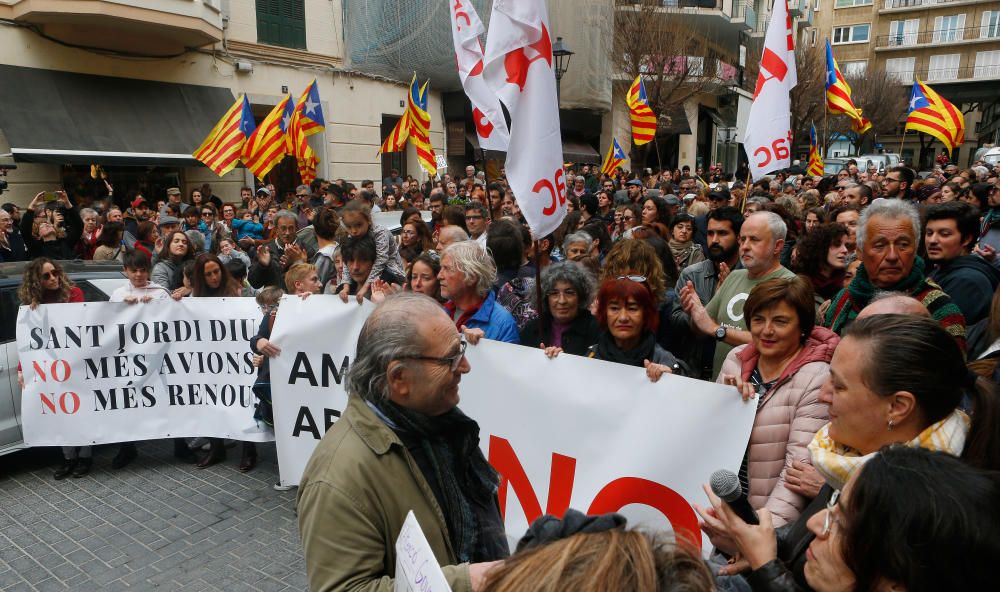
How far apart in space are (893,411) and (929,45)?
2613 inches

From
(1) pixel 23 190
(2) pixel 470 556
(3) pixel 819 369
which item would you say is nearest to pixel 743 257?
(3) pixel 819 369

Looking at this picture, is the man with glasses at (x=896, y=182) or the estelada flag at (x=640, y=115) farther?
the estelada flag at (x=640, y=115)

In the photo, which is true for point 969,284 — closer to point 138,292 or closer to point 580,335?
point 580,335

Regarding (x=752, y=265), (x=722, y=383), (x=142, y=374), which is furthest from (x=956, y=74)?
(x=142, y=374)

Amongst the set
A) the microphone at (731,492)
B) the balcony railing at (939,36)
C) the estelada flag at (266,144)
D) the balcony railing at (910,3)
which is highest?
the balcony railing at (910,3)

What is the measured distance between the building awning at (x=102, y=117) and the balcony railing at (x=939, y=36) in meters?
59.1

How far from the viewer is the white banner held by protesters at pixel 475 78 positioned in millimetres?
5656

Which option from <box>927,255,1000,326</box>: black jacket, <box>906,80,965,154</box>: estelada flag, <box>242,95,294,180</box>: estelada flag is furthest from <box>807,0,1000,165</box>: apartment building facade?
<box>927,255,1000,326</box>: black jacket

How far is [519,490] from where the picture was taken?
3.34 metres

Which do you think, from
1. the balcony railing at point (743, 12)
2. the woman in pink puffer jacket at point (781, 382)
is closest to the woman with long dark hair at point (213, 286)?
the woman in pink puffer jacket at point (781, 382)

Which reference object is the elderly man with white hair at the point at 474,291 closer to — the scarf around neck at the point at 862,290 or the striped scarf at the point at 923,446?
the scarf around neck at the point at 862,290

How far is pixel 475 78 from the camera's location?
596cm

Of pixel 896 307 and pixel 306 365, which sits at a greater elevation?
Answer: pixel 896 307

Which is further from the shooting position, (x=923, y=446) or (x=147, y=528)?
(x=147, y=528)
